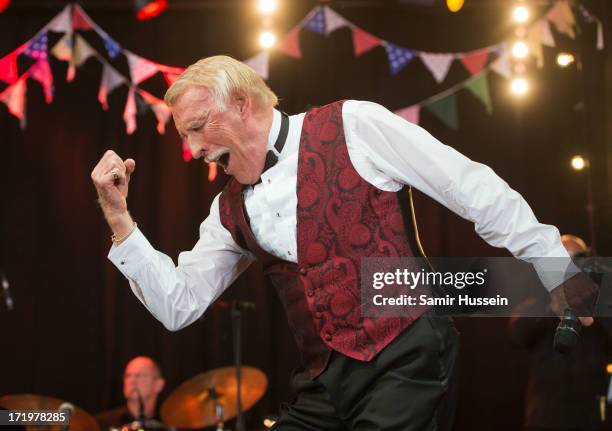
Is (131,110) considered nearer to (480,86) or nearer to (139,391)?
(139,391)

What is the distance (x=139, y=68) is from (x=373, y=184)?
3.44 m

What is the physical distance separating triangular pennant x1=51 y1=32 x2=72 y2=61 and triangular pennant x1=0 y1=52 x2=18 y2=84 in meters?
0.46

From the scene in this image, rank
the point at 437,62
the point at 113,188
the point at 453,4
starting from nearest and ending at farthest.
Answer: the point at 113,188, the point at 453,4, the point at 437,62

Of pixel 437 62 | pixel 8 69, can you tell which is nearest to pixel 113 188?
pixel 8 69

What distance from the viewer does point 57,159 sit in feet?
18.0

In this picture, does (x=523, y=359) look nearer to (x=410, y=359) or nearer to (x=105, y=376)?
(x=105, y=376)

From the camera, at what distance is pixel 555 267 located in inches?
68.9

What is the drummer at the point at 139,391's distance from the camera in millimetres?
4996

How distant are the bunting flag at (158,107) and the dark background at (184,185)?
0.61 ft

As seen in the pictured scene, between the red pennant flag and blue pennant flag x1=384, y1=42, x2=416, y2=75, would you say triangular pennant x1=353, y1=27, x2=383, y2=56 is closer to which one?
blue pennant flag x1=384, y1=42, x2=416, y2=75

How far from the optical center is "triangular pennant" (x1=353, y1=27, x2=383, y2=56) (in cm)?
520

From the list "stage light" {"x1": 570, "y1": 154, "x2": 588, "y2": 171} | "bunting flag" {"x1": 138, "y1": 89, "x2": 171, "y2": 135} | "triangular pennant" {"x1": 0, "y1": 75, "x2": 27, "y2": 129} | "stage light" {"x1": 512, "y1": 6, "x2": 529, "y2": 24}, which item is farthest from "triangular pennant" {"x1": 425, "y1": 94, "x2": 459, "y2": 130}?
"triangular pennant" {"x1": 0, "y1": 75, "x2": 27, "y2": 129}

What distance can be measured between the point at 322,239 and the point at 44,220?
3973mm

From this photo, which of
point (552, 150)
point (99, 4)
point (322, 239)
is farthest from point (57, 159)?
point (322, 239)
